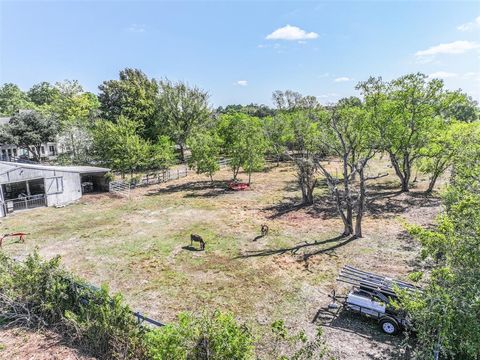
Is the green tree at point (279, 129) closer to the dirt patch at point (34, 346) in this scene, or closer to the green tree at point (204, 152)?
the green tree at point (204, 152)

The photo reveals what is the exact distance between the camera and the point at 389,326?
8.96 metres

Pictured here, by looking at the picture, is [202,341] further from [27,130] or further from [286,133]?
[27,130]

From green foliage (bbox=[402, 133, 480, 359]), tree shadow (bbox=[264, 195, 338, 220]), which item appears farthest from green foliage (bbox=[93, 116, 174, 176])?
green foliage (bbox=[402, 133, 480, 359])

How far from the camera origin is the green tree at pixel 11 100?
70906 mm

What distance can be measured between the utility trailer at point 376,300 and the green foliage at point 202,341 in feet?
15.5

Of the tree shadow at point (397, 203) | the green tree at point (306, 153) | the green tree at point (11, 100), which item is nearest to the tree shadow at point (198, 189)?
the green tree at point (306, 153)

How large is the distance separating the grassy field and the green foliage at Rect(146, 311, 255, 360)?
330 cm

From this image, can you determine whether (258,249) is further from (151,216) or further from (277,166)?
(277,166)

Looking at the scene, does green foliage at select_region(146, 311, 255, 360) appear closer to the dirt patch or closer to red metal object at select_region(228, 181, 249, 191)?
the dirt patch

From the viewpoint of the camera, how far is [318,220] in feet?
63.7

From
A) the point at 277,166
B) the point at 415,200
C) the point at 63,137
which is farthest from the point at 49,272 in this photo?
the point at 63,137

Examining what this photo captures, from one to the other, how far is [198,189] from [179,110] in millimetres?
18224

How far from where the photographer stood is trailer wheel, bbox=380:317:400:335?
→ 8.87m

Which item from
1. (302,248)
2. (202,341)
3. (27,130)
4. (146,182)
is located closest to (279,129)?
(146,182)
